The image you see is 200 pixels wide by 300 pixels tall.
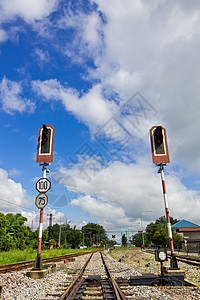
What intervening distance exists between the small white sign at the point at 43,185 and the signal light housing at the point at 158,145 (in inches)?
209

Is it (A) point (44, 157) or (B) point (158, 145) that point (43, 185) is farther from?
(B) point (158, 145)

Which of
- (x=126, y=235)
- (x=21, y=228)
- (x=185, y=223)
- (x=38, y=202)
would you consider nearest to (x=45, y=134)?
(x=38, y=202)

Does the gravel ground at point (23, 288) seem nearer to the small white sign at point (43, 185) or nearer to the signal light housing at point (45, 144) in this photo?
the small white sign at point (43, 185)

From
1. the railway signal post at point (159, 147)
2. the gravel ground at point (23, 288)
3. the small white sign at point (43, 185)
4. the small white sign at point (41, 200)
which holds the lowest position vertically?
the gravel ground at point (23, 288)

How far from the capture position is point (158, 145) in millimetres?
11234

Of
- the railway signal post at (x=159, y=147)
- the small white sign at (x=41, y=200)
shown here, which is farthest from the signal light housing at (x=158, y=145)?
the small white sign at (x=41, y=200)

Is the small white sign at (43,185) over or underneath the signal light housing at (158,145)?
underneath

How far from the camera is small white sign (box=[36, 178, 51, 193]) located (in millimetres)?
10922

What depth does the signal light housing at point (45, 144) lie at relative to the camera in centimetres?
1166

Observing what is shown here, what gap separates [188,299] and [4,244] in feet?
118

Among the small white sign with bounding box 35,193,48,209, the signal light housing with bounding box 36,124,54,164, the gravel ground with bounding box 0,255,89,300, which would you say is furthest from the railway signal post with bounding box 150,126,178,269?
the gravel ground with bounding box 0,255,89,300

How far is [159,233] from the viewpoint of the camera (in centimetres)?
4397

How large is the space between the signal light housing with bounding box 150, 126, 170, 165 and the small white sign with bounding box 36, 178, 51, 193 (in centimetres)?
530

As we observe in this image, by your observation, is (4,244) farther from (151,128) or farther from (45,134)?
(151,128)
